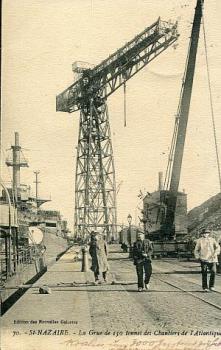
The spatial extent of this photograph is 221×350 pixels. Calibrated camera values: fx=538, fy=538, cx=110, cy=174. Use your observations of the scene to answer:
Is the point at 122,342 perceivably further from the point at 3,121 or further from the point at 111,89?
the point at 111,89

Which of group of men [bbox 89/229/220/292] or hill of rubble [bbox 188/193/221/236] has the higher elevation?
hill of rubble [bbox 188/193/221/236]

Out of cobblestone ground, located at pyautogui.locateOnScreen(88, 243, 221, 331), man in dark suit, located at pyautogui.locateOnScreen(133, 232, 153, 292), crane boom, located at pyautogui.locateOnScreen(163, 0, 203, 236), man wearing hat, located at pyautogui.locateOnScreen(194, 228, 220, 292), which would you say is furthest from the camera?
crane boom, located at pyautogui.locateOnScreen(163, 0, 203, 236)

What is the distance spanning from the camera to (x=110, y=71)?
1384 inches

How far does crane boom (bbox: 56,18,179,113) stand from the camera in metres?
31.4

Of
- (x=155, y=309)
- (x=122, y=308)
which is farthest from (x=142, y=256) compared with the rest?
(x=155, y=309)

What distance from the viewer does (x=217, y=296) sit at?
11328mm

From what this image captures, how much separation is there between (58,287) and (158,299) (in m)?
3.47

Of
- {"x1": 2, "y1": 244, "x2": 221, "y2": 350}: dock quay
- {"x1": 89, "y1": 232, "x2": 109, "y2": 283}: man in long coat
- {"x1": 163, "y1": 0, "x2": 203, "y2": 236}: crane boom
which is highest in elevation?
{"x1": 163, "y1": 0, "x2": 203, "y2": 236}: crane boom

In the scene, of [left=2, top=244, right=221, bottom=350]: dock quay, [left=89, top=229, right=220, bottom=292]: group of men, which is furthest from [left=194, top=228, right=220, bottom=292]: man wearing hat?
[left=2, top=244, right=221, bottom=350]: dock quay

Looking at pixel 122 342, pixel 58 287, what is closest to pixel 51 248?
pixel 58 287

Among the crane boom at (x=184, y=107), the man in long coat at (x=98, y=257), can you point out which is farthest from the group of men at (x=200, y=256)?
the crane boom at (x=184, y=107)

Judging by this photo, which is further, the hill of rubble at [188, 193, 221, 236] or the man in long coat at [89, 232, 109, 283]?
the hill of rubble at [188, 193, 221, 236]

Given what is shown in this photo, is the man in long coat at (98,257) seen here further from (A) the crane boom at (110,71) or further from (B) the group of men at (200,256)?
(A) the crane boom at (110,71)

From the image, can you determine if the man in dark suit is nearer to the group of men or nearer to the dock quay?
the group of men
